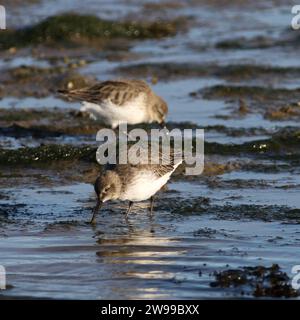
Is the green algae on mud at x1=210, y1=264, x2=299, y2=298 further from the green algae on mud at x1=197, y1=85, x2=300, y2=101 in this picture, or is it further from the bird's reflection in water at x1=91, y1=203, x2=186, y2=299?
the green algae on mud at x1=197, y1=85, x2=300, y2=101

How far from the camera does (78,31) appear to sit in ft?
72.2

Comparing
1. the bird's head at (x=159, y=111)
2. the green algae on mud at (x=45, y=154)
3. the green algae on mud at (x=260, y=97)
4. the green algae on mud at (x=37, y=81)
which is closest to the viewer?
the green algae on mud at (x=45, y=154)

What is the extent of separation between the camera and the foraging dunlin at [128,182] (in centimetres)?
1033

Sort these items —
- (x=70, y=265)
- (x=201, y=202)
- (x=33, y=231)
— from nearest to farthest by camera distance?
1. (x=70, y=265)
2. (x=33, y=231)
3. (x=201, y=202)

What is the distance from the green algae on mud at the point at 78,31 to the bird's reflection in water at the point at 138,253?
11.1 metres

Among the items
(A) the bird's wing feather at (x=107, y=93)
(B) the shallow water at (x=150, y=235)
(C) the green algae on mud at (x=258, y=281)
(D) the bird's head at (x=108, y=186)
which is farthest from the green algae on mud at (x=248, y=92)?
(C) the green algae on mud at (x=258, y=281)

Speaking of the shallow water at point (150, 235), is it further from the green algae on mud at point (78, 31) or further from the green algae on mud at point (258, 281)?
the green algae on mud at point (78, 31)

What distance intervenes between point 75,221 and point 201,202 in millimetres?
1461

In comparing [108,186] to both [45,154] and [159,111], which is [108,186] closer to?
[45,154]

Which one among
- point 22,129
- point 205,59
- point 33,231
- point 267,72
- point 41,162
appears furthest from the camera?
point 205,59

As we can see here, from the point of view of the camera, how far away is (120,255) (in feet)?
31.2

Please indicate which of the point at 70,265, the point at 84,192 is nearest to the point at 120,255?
the point at 70,265
